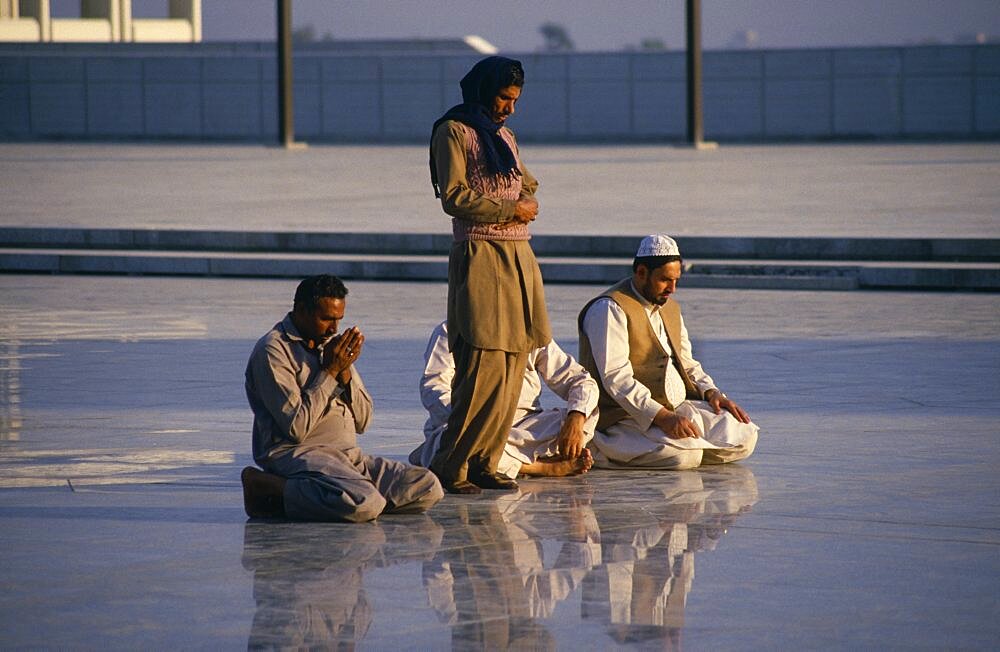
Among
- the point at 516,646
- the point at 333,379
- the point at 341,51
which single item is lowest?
the point at 516,646

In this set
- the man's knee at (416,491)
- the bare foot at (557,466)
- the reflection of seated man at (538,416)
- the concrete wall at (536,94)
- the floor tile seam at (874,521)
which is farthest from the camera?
the concrete wall at (536,94)

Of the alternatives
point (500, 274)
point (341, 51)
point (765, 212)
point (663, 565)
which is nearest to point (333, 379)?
point (500, 274)

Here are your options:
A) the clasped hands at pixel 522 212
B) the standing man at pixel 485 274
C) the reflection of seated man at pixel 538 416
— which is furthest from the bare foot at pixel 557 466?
the clasped hands at pixel 522 212

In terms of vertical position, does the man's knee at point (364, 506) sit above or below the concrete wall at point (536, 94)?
below

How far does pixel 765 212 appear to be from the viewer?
697 inches

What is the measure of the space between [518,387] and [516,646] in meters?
2.14

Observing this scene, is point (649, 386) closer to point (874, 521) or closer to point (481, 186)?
point (481, 186)

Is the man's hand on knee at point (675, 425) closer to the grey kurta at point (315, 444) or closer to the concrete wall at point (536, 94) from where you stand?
the grey kurta at point (315, 444)

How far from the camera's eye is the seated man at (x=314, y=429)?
573 centimetres

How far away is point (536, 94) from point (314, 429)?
26.4m

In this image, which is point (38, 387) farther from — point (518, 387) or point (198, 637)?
point (198, 637)

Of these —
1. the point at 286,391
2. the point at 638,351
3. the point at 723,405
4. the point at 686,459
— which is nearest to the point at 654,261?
the point at 638,351

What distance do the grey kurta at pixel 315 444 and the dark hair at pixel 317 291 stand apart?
113 mm

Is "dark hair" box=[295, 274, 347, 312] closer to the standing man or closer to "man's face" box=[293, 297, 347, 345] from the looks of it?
"man's face" box=[293, 297, 347, 345]
